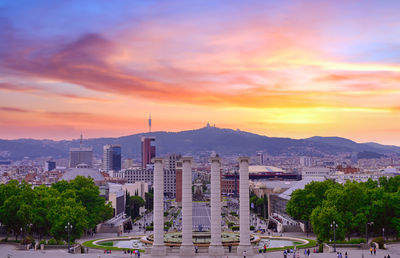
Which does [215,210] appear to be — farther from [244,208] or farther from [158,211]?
[158,211]

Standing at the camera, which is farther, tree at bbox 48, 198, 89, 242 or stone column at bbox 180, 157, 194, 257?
tree at bbox 48, 198, 89, 242

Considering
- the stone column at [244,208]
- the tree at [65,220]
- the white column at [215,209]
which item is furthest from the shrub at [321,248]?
the tree at [65,220]

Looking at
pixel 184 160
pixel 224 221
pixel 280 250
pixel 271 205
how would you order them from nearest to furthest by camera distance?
pixel 184 160, pixel 280 250, pixel 224 221, pixel 271 205

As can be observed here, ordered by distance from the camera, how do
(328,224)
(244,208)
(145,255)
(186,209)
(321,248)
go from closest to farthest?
(186,209) → (244,208) → (145,255) → (321,248) → (328,224)

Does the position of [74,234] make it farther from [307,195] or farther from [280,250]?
[307,195]

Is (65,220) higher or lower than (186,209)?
lower

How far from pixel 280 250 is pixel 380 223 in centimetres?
1651

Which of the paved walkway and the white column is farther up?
the white column

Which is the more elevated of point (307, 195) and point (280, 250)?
point (307, 195)

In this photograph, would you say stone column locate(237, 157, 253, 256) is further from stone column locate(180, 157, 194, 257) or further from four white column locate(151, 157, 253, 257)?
stone column locate(180, 157, 194, 257)

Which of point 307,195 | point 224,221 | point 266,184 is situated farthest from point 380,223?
point 266,184

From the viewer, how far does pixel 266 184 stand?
6718 inches

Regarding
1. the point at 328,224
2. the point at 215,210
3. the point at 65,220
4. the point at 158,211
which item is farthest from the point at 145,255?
the point at 328,224

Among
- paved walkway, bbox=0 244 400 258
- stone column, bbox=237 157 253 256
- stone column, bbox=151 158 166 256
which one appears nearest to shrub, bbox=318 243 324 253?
paved walkway, bbox=0 244 400 258
